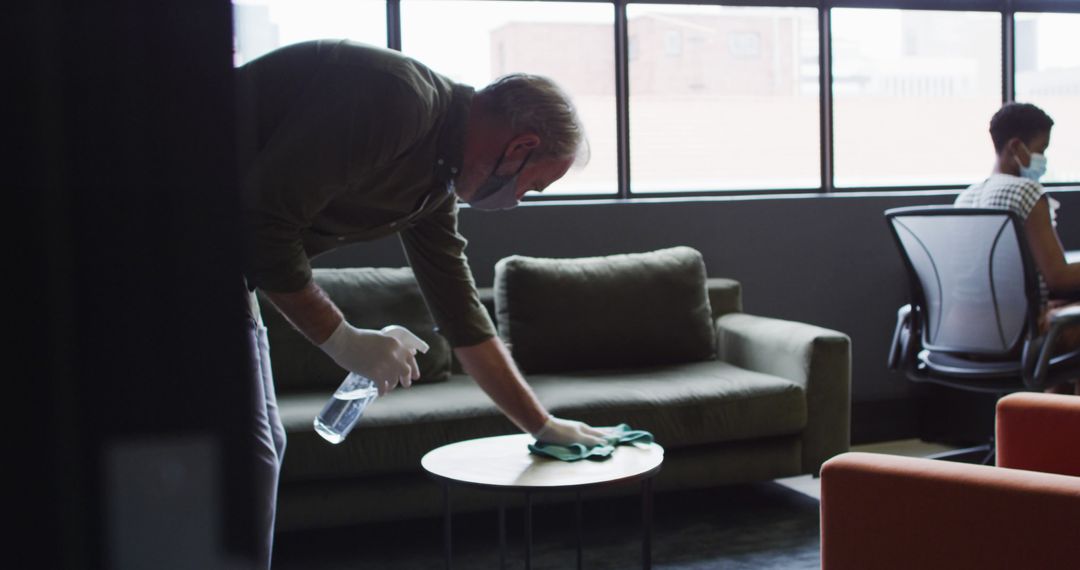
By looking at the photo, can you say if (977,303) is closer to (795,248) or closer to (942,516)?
(795,248)

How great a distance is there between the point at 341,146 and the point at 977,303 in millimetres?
2428

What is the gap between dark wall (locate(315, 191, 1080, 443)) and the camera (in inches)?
154

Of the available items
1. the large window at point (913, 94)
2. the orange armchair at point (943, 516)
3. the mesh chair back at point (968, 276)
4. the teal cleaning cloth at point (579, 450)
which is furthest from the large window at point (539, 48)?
the orange armchair at point (943, 516)

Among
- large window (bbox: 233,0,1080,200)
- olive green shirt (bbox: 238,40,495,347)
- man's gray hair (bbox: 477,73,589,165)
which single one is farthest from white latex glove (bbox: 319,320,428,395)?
large window (bbox: 233,0,1080,200)

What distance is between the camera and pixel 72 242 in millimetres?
287

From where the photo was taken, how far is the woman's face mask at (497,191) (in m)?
1.75

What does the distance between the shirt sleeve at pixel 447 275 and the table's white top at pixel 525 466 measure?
0.26 m

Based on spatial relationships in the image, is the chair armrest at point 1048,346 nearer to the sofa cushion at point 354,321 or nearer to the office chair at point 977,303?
the office chair at point 977,303

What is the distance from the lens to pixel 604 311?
351 centimetres

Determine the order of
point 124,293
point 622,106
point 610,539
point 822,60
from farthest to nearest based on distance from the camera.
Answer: point 822,60 → point 622,106 → point 610,539 → point 124,293

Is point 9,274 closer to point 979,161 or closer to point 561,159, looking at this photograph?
point 561,159

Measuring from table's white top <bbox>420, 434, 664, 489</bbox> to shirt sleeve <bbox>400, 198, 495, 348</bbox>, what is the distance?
0.26 metres

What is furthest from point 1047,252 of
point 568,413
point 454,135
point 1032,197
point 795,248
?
point 454,135

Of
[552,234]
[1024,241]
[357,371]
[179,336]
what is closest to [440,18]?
[552,234]
